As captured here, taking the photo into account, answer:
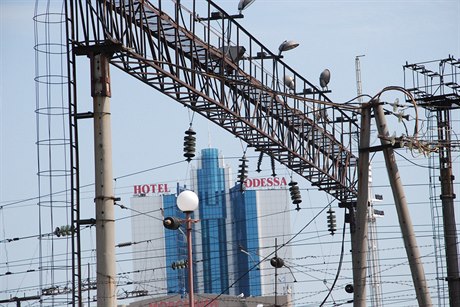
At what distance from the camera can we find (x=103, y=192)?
97.8 feet

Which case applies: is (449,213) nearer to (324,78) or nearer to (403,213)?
(324,78)

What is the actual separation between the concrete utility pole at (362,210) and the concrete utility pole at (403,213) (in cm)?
37

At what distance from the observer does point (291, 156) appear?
150 ft

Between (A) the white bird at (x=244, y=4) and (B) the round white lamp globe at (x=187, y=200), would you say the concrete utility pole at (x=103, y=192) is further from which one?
(A) the white bird at (x=244, y=4)

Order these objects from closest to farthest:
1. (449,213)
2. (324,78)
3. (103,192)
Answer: (103,192), (324,78), (449,213)

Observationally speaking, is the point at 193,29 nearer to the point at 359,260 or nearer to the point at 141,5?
the point at 141,5

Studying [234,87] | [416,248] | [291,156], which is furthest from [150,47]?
[291,156]

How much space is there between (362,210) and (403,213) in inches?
37.7

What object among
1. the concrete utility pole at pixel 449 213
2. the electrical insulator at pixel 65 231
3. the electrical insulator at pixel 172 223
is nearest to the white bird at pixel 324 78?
the concrete utility pole at pixel 449 213

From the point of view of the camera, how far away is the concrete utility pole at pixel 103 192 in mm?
29484

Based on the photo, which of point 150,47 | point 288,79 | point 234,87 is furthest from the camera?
point 288,79

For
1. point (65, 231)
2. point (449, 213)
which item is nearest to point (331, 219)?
point (449, 213)

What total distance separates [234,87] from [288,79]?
5311mm

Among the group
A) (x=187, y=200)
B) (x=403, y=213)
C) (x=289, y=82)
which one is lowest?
(x=403, y=213)
